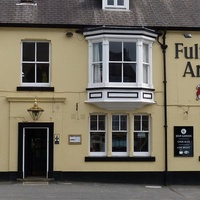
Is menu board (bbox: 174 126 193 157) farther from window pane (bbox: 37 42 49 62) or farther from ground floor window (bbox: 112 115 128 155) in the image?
window pane (bbox: 37 42 49 62)

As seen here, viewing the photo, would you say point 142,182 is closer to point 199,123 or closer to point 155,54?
point 199,123

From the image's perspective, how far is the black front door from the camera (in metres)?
20.5

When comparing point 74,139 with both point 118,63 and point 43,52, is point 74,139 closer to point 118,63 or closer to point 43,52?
point 118,63

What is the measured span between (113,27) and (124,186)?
669 cm

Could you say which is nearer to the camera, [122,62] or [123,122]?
[122,62]

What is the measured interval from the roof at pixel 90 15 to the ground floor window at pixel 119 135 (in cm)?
413

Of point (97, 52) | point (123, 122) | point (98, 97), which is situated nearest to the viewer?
point (98, 97)

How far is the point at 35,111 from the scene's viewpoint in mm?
19625

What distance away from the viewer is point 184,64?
21109 mm

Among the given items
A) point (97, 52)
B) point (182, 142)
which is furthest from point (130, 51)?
point (182, 142)

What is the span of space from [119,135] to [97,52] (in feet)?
12.3

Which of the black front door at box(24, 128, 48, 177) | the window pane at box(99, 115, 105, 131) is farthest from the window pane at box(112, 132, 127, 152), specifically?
the black front door at box(24, 128, 48, 177)

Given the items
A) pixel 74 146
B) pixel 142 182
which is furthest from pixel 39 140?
pixel 142 182

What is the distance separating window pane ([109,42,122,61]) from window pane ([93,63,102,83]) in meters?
0.61
